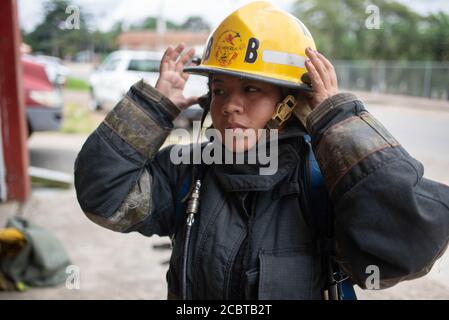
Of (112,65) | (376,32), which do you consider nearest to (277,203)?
(112,65)

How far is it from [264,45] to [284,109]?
21cm

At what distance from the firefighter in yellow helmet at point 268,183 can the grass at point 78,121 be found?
9.66 meters

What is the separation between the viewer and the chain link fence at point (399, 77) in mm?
18188

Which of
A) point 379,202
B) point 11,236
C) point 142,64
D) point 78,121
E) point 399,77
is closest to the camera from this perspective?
point 379,202

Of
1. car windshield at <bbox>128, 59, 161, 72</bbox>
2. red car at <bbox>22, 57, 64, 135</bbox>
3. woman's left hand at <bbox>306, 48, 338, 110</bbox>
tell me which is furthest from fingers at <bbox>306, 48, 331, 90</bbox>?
car windshield at <bbox>128, 59, 161, 72</bbox>

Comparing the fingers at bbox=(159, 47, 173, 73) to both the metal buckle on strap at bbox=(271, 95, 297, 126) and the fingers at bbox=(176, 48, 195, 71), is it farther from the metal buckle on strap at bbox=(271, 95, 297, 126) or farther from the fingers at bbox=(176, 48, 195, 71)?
the metal buckle on strap at bbox=(271, 95, 297, 126)

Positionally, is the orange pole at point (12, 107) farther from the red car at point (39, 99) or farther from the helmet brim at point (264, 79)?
the helmet brim at point (264, 79)

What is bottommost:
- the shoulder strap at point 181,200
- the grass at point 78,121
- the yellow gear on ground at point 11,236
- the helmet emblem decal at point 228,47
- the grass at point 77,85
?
the grass at point 78,121

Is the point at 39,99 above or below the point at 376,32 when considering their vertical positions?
below


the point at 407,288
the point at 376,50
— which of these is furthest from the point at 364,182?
the point at 376,50

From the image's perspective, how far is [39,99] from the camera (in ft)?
22.3

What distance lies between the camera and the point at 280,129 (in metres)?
1.53

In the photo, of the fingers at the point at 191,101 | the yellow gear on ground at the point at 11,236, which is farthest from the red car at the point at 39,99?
the fingers at the point at 191,101

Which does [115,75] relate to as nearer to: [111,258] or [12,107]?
[12,107]
